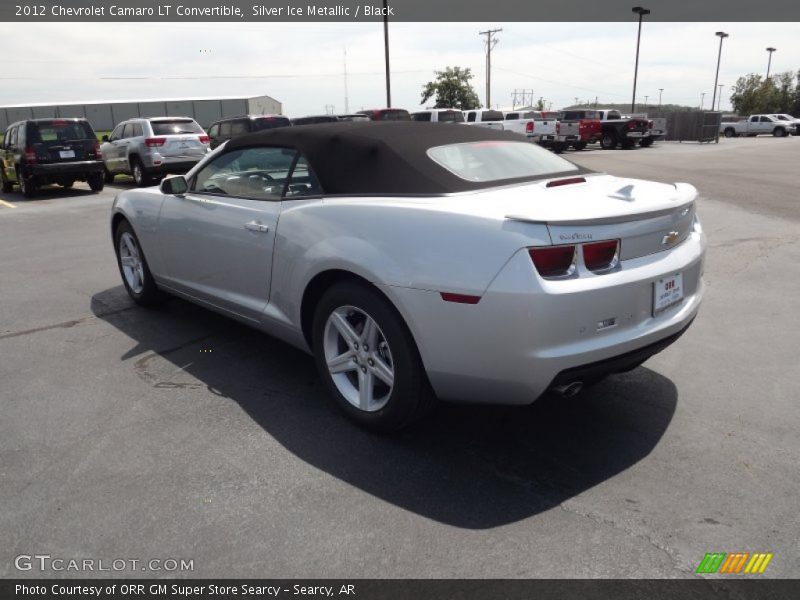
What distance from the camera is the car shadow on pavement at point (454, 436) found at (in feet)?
9.19

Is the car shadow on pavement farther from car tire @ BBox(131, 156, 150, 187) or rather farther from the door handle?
car tire @ BBox(131, 156, 150, 187)

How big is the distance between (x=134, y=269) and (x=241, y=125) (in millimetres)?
14999

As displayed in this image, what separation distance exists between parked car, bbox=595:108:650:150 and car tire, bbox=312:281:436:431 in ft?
96.7

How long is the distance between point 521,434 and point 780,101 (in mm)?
82747

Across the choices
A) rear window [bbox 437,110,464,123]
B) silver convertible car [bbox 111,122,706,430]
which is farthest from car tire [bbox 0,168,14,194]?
rear window [bbox 437,110,464,123]

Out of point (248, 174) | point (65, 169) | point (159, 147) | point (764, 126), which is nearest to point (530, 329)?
point (248, 174)

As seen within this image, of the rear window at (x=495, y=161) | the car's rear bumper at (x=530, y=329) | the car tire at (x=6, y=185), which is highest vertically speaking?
the rear window at (x=495, y=161)

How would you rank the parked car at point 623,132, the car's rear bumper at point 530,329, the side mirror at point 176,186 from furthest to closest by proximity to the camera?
the parked car at point 623,132 → the side mirror at point 176,186 → the car's rear bumper at point 530,329

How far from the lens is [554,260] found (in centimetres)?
269

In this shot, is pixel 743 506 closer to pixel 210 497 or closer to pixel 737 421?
pixel 737 421

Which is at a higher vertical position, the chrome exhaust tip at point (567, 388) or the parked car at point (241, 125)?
the parked car at point (241, 125)

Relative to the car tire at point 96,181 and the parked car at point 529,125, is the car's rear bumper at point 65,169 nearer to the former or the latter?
the car tire at point 96,181

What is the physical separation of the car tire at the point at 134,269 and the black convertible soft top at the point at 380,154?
1.92m

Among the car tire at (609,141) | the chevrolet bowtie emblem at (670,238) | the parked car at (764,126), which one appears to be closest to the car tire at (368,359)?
the chevrolet bowtie emblem at (670,238)
